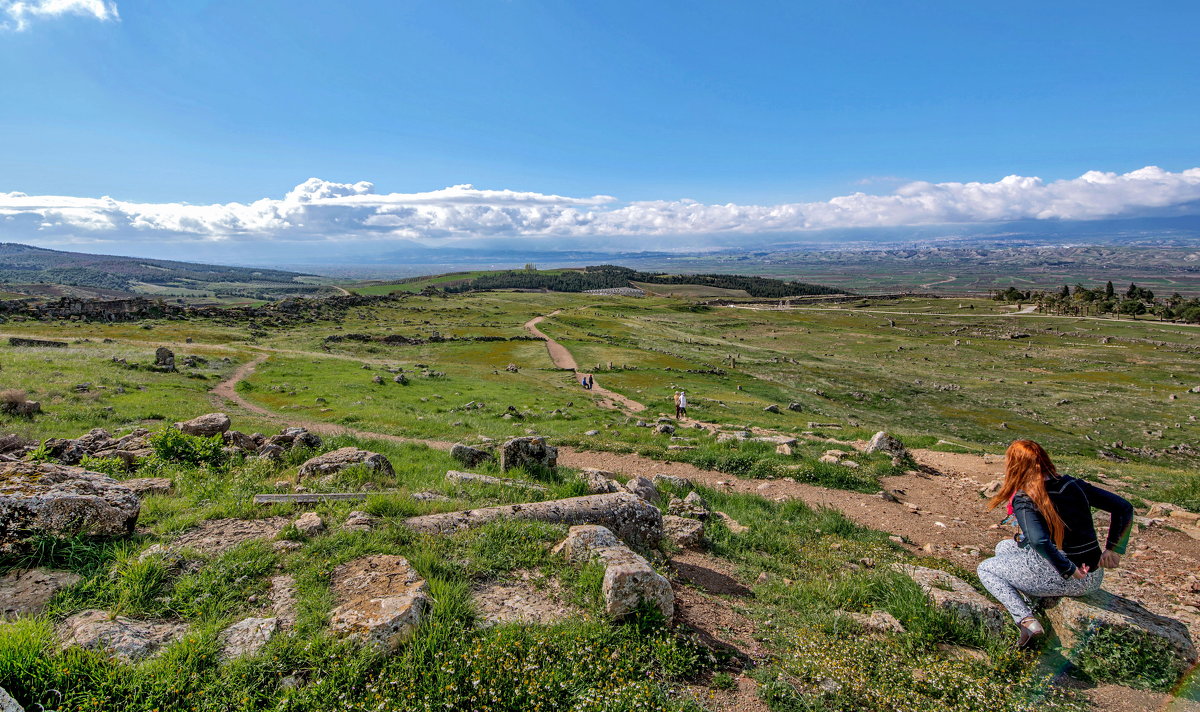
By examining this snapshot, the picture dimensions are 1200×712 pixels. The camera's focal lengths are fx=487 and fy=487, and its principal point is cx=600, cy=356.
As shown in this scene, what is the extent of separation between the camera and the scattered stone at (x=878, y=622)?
7.37 m

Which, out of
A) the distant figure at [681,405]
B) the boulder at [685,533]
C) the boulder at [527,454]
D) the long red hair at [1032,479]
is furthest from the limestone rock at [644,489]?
the distant figure at [681,405]

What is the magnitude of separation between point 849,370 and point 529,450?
194 ft

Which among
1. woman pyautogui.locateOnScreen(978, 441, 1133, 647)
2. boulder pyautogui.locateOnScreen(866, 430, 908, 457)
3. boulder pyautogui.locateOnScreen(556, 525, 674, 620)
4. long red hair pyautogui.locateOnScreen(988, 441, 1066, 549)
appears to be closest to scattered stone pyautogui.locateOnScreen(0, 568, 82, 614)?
boulder pyautogui.locateOnScreen(556, 525, 674, 620)

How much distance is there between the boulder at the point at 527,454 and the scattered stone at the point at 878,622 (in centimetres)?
864

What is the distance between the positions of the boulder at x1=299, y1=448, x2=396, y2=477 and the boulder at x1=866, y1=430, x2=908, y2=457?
17.3 metres

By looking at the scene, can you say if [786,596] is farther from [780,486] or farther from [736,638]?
[780,486]

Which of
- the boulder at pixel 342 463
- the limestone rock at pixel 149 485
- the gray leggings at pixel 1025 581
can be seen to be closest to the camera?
the gray leggings at pixel 1025 581

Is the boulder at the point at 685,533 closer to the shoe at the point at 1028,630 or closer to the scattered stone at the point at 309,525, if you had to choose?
the shoe at the point at 1028,630

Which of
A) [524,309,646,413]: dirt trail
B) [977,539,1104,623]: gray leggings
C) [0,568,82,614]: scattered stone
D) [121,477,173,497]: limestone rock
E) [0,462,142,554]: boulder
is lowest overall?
[524,309,646,413]: dirt trail

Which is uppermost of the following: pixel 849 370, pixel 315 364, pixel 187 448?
pixel 187 448

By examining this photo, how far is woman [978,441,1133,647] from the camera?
270 inches

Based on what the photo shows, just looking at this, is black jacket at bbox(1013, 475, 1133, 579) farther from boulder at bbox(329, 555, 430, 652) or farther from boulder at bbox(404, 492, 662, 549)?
boulder at bbox(329, 555, 430, 652)

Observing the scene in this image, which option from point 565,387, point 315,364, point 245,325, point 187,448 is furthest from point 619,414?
point 245,325

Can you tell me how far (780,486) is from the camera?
15.9 metres
